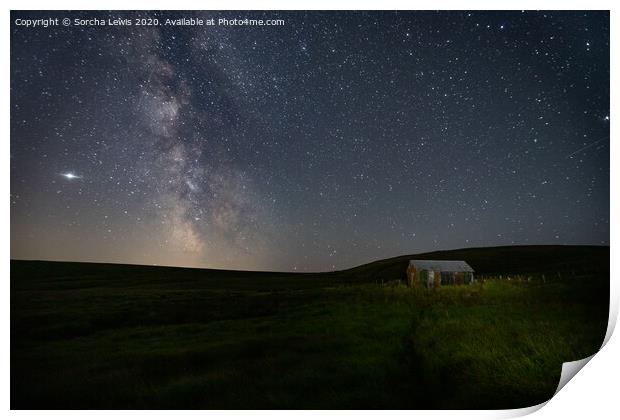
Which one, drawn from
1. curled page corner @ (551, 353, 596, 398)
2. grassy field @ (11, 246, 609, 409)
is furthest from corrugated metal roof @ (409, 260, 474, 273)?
curled page corner @ (551, 353, 596, 398)

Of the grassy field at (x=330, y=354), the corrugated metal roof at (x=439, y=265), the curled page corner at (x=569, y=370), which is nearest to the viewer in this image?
the grassy field at (x=330, y=354)

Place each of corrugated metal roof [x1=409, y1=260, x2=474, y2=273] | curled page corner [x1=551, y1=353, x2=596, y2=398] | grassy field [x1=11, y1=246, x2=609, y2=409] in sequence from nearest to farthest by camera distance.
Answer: grassy field [x1=11, y1=246, x2=609, y2=409]
curled page corner [x1=551, y1=353, x2=596, y2=398]
corrugated metal roof [x1=409, y1=260, x2=474, y2=273]

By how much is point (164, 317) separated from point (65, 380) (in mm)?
5420

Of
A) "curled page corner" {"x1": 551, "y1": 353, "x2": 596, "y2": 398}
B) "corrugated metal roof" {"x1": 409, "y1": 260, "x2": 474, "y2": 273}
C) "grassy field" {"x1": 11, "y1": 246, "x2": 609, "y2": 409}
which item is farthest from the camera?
"corrugated metal roof" {"x1": 409, "y1": 260, "x2": 474, "y2": 273}

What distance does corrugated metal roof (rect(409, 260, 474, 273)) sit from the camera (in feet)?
52.0

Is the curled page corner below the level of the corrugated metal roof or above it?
below

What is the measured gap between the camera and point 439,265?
53.4 ft

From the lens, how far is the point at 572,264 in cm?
1258

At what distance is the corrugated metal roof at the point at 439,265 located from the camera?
15839 millimetres

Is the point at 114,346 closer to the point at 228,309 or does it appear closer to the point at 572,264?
the point at 228,309

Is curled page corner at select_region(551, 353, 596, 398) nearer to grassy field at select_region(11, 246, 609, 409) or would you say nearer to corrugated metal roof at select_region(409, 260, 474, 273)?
grassy field at select_region(11, 246, 609, 409)

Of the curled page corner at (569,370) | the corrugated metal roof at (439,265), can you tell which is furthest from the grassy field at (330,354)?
the corrugated metal roof at (439,265)

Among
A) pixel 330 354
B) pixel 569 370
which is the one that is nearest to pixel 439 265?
pixel 569 370

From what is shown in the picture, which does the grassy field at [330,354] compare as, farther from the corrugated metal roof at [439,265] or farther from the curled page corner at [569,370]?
the corrugated metal roof at [439,265]
